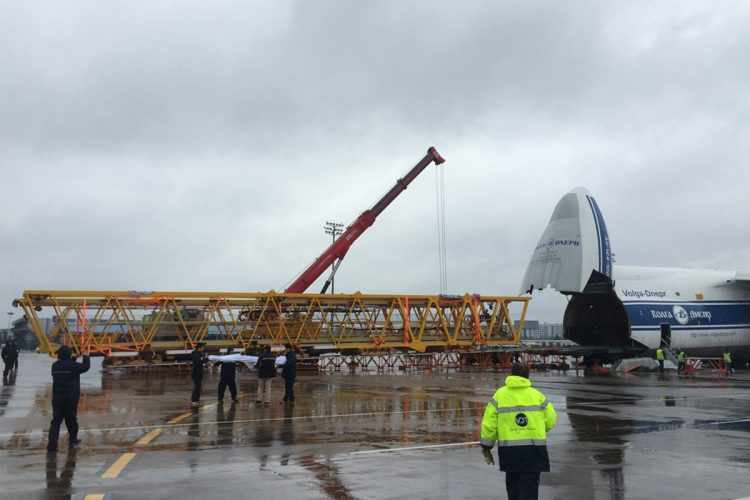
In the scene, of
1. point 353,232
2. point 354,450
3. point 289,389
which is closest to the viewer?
point 354,450

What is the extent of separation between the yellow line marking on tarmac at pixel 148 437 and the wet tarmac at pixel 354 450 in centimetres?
3

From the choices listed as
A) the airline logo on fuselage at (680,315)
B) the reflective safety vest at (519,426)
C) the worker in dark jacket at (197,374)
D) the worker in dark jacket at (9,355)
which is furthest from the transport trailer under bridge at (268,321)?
the reflective safety vest at (519,426)

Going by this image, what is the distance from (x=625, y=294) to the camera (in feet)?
108

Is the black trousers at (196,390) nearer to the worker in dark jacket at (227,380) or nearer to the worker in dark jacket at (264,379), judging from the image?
the worker in dark jacket at (227,380)

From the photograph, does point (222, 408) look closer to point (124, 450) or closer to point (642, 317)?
point (124, 450)

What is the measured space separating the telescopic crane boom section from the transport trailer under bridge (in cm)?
493

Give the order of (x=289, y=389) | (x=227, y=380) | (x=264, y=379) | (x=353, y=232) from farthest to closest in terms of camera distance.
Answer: (x=353, y=232), (x=289, y=389), (x=227, y=380), (x=264, y=379)

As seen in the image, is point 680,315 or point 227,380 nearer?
point 227,380

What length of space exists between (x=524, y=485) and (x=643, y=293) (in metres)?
30.9

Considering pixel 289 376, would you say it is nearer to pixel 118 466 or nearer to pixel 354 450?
pixel 354 450

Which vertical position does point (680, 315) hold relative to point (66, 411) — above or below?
above

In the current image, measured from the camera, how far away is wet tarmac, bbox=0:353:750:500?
7039mm

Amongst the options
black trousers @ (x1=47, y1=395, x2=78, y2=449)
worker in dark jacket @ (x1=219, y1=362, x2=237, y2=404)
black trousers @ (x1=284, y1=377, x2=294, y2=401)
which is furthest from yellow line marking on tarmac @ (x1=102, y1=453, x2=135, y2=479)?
black trousers @ (x1=284, y1=377, x2=294, y2=401)

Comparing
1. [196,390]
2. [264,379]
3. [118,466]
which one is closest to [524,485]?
[118,466]
